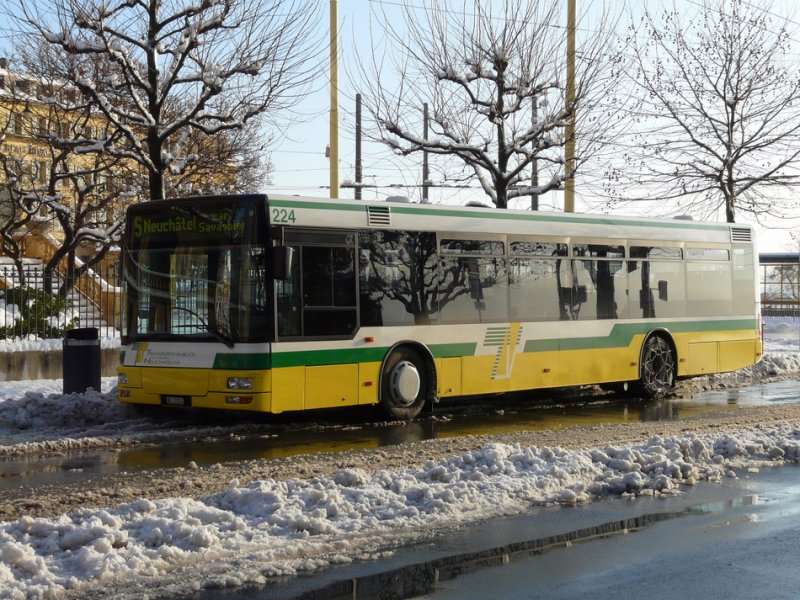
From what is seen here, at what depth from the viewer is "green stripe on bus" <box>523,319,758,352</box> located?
17578mm

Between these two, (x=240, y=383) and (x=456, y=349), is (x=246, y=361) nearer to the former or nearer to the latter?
(x=240, y=383)

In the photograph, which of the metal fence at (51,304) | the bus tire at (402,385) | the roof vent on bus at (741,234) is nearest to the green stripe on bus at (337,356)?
the bus tire at (402,385)

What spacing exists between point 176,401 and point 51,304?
8.74 meters

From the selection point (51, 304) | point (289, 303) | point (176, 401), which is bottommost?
point (176, 401)

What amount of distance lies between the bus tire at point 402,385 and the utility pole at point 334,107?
10.1 metres

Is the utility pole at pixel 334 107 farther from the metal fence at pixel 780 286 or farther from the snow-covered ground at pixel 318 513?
the metal fence at pixel 780 286

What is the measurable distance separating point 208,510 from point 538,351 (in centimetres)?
989

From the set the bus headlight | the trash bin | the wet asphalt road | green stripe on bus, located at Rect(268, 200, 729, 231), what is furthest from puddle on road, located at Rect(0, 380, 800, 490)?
the wet asphalt road

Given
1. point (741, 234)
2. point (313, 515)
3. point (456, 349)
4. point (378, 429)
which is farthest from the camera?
point (741, 234)

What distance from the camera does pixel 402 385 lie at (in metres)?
15.5

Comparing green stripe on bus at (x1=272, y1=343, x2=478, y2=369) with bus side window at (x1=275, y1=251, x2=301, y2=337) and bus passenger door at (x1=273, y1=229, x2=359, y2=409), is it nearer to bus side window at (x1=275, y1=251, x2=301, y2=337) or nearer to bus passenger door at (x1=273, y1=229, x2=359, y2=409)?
bus passenger door at (x1=273, y1=229, x2=359, y2=409)

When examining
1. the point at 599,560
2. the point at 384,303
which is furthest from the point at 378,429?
the point at 599,560

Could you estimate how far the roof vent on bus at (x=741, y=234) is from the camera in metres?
21.3

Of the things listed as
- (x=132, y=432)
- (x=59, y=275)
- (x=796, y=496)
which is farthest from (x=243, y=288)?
(x=59, y=275)
